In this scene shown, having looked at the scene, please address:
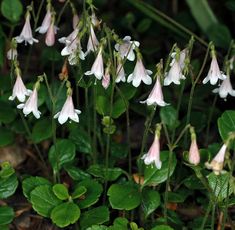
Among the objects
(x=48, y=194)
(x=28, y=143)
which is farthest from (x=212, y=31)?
(x=48, y=194)

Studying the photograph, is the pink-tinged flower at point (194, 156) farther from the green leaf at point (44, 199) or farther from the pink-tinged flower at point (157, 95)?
the green leaf at point (44, 199)

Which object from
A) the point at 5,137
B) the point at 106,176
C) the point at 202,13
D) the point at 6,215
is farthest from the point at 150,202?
the point at 202,13

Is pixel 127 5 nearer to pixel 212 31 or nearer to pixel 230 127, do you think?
pixel 212 31

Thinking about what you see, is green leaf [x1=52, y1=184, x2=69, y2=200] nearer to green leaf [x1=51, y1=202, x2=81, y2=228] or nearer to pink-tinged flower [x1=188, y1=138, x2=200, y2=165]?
green leaf [x1=51, y1=202, x2=81, y2=228]

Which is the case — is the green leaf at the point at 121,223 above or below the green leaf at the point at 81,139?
above

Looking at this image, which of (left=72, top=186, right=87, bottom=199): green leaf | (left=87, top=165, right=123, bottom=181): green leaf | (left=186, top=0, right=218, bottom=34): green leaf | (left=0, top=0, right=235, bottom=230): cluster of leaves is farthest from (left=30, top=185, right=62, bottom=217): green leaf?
(left=186, top=0, right=218, bottom=34): green leaf

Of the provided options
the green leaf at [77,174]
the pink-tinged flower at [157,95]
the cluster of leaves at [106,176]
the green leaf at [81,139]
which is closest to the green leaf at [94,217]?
the cluster of leaves at [106,176]
